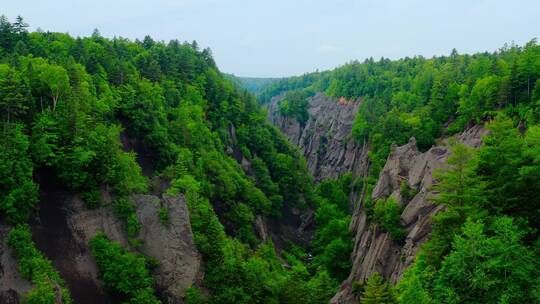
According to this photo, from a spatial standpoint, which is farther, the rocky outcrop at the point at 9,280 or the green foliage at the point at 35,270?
the rocky outcrop at the point at 9,280

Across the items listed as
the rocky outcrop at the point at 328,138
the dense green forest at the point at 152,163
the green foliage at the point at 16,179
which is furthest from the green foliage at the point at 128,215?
the rocky outcrop at the point at 328,138

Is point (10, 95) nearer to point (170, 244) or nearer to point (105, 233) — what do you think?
point (105, 233)

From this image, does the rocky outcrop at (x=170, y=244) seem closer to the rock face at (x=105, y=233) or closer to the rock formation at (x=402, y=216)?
the rock face at (x=105, y=233)

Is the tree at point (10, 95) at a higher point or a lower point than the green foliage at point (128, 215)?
higher

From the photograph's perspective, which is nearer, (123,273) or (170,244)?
(123,273)

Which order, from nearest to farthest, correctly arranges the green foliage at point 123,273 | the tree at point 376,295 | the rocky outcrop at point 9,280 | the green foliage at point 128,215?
1. the tree at point 376,295
2. the rocky outcrop at point 9,280
3. the green foliage at point 123,273
4. the green foliage at point 128,215

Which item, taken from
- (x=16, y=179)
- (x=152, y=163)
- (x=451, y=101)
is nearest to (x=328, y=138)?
(x=451, y=101)

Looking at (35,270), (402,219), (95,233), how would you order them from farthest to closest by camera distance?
(402,219)
(95,233)
(35,270)

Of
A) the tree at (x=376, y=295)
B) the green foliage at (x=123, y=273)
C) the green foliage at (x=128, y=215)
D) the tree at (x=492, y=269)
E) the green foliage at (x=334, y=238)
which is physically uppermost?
the tree at (x=492, y=269)
